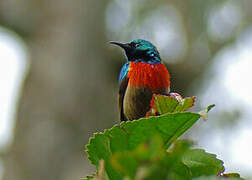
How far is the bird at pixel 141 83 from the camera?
2.25 m

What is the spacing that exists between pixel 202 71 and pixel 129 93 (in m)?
5.00

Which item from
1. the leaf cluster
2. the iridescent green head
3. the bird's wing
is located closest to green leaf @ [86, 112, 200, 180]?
the leaf cluster

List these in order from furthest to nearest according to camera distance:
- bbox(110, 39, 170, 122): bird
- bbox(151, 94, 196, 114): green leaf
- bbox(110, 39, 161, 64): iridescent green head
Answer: bbox(110, 39, 161, 64): iridescent green head < bbox(110, 39, 170, 122): bird < bbox(151, 94, 196, 114): green leaf

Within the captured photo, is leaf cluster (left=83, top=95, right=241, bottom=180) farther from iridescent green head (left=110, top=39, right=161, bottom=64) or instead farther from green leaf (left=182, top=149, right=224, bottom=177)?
iridescent green head (left=110, top=39, right=161, bottom=64)

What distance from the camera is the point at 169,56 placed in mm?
6895

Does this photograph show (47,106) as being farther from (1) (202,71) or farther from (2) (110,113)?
(1) (202,71)

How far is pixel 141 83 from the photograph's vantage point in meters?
2.35

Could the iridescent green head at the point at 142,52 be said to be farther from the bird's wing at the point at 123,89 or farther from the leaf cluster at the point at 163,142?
the leaf cluster at the point at 163,142

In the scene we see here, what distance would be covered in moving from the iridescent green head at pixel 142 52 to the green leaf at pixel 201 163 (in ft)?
6.30

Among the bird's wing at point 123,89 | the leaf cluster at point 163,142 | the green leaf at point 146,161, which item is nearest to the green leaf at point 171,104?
the leaf cluster at point 163,142

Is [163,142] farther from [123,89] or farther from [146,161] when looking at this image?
[123,89]

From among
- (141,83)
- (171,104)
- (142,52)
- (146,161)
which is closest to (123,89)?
(141,83)

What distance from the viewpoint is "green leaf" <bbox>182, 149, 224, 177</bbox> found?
2.46 ft

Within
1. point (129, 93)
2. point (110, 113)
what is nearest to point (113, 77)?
point (110, 113)
